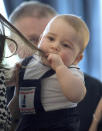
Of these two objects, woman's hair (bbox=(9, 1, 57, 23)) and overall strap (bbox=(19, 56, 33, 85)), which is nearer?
overall strap (bbox=(19, 56, 33, 85))

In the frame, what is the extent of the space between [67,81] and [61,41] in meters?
0.15

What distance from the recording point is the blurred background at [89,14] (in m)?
2.09

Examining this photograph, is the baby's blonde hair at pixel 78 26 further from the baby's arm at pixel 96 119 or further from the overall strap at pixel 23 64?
the baby's arm at pixel 96 119

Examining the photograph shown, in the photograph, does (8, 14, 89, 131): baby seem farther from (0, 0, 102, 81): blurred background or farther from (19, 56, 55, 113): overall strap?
(0, 0, 102, 81): blurred background

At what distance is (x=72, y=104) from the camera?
86cm

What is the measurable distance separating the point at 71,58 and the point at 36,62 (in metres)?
0.11

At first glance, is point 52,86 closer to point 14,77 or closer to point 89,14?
point 14,77

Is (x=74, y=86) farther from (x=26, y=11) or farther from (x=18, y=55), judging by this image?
(x=26, y=11)

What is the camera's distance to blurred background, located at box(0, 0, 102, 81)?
2.09 meters

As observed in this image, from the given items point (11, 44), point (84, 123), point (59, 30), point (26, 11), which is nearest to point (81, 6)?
point (26, 11)

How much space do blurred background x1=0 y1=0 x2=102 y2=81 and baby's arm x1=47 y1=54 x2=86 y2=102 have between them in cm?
135

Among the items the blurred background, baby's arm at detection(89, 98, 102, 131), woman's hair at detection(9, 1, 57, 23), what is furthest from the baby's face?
the blurred background

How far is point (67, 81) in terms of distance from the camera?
77 centimetres

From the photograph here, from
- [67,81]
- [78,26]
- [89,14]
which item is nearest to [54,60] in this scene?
[67,81]
